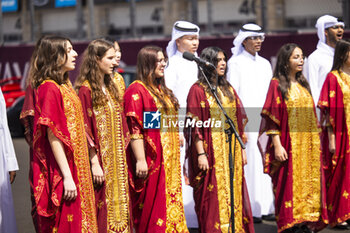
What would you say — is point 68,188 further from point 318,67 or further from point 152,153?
point 318,67

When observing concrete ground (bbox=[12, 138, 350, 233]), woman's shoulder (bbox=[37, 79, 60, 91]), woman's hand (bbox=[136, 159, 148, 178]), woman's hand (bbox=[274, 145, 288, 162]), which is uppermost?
woman's shoulder (bbox=[37, 79, 60, 91])

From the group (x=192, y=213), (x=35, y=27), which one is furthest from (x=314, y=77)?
(x=35, y=27)

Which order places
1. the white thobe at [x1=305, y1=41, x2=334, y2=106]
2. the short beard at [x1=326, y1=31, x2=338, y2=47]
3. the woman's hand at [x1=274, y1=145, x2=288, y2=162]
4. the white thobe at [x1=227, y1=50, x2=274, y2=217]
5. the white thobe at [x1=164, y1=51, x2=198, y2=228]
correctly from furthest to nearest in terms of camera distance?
the short beard at [x1=326, y1=31, x2=338, y2=47] → the white thobe at [x1=305, y1=41, x2=334, y2=106] → the white thobe at [x1=227, y1=50, x2=274, y2=217] → the white thobe at [x1=164, y1=51, x2=198, y2=228] → the woman's hand at [x1=274, y1=145, x2=288, y2=162]

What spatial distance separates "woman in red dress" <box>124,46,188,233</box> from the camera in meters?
4.89

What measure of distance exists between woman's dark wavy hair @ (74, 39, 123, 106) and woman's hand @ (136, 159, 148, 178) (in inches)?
18.3

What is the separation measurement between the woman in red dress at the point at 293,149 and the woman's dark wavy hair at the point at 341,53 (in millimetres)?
473

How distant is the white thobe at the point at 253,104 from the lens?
657 cm

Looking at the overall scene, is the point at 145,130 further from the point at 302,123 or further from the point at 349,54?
the point at 349,54

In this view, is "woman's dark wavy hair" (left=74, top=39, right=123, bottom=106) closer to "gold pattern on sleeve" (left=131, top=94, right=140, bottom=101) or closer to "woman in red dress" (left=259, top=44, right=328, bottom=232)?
"gold pattern on sleeve" (left=131, top=94, right=140, bottom=101)

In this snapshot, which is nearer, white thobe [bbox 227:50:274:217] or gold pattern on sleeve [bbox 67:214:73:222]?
gold pattern on sleeve [bbox 67:214:73:222]

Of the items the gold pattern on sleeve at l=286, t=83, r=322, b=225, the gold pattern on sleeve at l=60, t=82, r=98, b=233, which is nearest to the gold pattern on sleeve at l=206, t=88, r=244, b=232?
the gold pattern on sleeve at l=286, t=83, r=322, b=225

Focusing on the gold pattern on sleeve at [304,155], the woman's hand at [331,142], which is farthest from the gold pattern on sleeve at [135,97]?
the woman's hand at [331,142]

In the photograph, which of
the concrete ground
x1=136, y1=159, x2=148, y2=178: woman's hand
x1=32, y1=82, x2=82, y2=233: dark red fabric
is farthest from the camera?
the concrete ground

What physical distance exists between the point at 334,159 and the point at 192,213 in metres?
1.36
